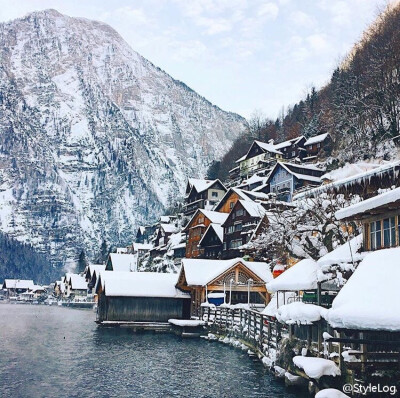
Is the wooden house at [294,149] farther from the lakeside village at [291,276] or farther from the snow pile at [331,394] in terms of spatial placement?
the snow pile at [331,394]

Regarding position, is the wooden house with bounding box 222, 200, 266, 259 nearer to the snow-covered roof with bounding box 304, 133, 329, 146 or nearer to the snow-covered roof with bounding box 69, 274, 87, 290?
the snow-covered roof with bounding box 304, 133, 329, 146

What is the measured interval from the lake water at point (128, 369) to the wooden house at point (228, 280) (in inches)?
351

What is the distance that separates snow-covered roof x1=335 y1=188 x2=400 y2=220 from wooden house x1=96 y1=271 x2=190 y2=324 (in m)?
32.5

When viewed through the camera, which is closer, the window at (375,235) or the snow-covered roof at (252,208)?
the window at (375,235)

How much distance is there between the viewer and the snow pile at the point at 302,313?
61.5 ft

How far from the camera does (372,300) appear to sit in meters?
12.8

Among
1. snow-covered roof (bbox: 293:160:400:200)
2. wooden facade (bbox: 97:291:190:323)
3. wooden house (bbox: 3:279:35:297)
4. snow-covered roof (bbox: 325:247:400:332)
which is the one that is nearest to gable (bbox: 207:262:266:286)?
wooden facade (bbox: 97:291:190:323)

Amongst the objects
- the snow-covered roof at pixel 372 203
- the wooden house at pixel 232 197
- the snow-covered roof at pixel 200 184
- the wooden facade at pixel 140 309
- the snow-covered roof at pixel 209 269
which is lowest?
the wooden facade at pixel 140 309

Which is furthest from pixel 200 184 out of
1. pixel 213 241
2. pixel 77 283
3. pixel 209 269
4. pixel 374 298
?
pixel 374 298

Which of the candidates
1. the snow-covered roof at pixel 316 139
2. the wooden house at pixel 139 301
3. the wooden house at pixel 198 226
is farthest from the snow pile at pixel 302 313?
the snow-covered roof at pixel 316 139

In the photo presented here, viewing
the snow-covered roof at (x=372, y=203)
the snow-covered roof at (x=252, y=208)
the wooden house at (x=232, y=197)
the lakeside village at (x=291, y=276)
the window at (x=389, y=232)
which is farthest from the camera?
the wooden house at (x=232, y=197)

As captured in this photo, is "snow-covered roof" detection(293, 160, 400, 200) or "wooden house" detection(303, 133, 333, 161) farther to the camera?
"wooden house" detection(303, 133, 333, 161)

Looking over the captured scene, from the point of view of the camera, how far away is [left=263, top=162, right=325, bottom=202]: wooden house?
258 ft

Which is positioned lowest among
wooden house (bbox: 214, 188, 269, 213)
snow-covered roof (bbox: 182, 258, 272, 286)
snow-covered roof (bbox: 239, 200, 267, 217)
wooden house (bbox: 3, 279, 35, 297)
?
wooden house (bbox: 3, 279, 35, 297)
